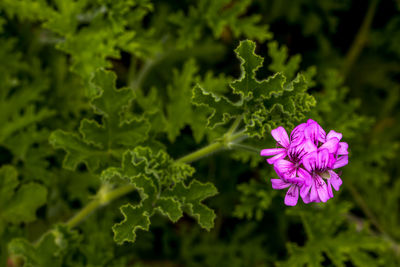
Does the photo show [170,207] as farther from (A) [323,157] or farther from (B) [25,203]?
(B) [25,203]

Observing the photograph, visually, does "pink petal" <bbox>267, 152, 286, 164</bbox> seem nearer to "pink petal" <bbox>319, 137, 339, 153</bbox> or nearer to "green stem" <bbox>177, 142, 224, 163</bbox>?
"pink petal" <bbox>319, 137, 339, 153</bbox>

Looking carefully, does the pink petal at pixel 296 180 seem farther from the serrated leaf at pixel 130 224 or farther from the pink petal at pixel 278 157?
the serrated leaf at pixel 130 224

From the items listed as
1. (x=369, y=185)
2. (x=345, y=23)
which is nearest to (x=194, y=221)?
(x=369, y=185)

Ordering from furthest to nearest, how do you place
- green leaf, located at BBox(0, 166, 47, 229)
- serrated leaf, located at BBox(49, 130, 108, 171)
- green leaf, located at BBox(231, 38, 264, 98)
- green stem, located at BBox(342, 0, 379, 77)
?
green stem, located at BBox(342, 0, 379, 77)
green leaf, located at BBox(0, 166, 47, 229)
serrated leaf, located at BBox(49, 130, 108, 171)
green leaf, located at BBox(231, 38, 264, 98)

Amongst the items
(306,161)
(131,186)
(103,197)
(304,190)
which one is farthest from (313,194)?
(103,197)

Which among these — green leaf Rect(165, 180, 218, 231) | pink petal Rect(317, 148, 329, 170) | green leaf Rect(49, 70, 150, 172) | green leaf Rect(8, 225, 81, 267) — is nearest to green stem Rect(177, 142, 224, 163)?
green leaf Rect(165, 180, 218, 231)
